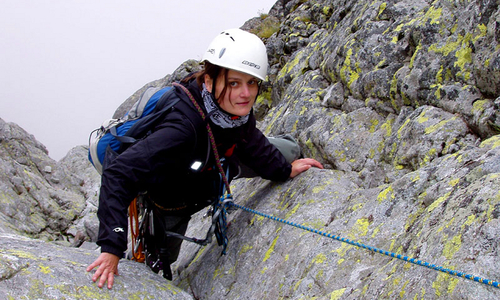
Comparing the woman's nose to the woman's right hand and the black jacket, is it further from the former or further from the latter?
the woman's right hand

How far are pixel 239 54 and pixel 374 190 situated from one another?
238cm

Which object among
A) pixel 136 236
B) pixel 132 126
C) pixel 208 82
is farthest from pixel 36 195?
pixel 208 82

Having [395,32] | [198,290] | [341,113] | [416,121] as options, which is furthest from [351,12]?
[198,290]

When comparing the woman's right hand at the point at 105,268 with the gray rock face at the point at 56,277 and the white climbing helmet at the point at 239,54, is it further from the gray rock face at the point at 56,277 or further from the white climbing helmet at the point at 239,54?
the white climbing helmet at the point at 239,54

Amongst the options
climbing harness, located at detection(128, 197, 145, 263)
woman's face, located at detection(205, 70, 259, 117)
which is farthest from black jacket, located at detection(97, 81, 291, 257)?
climbing harness, located at detection(128, 197, 145, 263)

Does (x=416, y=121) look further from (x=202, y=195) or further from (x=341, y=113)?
(x=202, y=195)

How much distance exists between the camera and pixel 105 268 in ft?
12.9

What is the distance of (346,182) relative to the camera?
5.25m

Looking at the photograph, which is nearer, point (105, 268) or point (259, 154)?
point (105, 268)

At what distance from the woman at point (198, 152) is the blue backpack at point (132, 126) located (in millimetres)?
240

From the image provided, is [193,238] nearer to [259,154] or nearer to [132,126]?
[259,154]

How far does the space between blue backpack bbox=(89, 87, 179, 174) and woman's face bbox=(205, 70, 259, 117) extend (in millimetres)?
578

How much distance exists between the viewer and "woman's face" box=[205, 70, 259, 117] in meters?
4.75

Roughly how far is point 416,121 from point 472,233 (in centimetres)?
254
